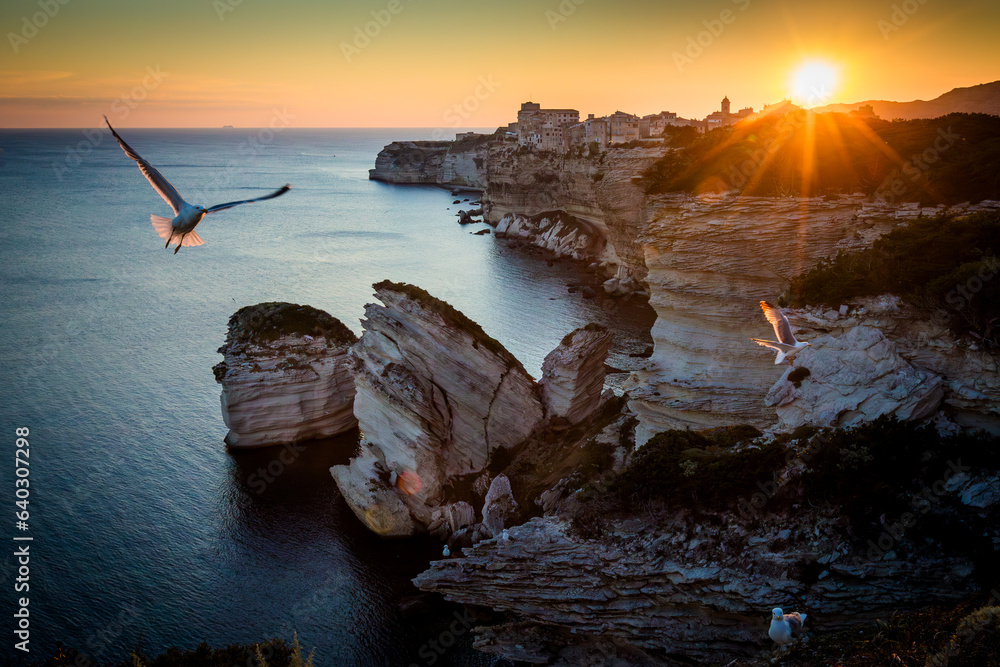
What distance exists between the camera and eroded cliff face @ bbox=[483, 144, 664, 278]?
5506cm

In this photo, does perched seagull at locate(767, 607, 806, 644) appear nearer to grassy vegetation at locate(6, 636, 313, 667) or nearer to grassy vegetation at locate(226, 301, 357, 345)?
grassy vegetation at locate(6, 636, 313, 667)

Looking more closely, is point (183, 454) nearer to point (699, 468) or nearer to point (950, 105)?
point (699, 468)

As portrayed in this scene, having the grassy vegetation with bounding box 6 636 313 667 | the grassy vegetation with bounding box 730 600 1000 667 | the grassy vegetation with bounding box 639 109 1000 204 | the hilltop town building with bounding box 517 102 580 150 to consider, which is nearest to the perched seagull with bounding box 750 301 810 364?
the grassy vegetation with bounding box 730 600 1000 667

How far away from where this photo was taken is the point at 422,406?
25703 mm

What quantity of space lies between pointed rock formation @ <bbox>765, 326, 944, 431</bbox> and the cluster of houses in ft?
218

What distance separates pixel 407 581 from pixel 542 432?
7.79 m

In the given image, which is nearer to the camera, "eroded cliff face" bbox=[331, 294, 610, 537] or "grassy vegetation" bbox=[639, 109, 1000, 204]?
"grassy vegetation" bbox=[639, 109, 1000, 204]

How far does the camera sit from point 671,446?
18016mm

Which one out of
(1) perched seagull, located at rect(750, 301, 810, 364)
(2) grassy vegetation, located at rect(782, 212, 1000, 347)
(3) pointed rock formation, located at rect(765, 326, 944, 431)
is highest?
(2) grassy vegetation, located at rect(782, 212, 1000, 347)

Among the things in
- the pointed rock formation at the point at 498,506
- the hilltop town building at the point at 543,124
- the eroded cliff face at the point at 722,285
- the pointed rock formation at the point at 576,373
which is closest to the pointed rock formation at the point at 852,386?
the eroded cliff face at the point at 722,285

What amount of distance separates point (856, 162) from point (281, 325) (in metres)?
25.3

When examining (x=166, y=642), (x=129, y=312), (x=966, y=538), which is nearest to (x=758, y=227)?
(x=966, y=538)

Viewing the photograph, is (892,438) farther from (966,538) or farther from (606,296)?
(606,296)

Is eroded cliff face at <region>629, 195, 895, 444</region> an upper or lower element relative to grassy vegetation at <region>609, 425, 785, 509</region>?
upper
